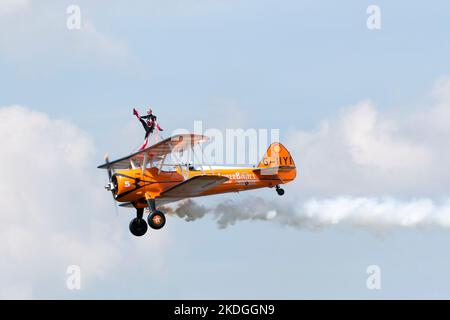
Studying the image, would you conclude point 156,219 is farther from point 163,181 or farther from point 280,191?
point 280,191

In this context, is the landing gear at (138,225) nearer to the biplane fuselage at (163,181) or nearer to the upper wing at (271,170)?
the biplane fuselage at (163,181)

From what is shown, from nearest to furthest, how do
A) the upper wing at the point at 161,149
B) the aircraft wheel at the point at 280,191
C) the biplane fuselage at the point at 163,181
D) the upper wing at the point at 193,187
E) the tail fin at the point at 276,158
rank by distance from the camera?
the upper wing at the point at 161,149
the upper wing at the point at 193,187
the biplane fuselage at the point at 163,181
the aircraft wheel at the point at 280,191
the tail fin at the point at 276,158

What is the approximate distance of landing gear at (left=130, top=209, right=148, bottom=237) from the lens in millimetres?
33281

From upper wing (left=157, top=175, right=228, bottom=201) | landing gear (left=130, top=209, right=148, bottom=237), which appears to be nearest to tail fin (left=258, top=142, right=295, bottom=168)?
upper wing (left=157, top=175, right=228, bottom=201)

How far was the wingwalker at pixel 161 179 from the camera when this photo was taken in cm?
3228

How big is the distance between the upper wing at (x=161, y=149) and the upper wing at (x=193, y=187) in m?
1.15

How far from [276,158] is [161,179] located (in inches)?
220

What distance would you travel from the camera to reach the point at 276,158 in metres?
36.9

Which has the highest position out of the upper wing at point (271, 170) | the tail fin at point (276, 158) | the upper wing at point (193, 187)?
the tail fin at point (276, 158)

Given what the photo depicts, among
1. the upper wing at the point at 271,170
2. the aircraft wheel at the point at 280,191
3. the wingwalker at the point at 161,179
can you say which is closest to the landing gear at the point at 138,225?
the wingwalker at the point at 161,179

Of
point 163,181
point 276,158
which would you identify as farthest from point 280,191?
point 163,181
